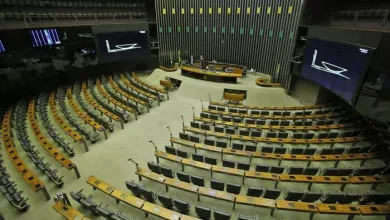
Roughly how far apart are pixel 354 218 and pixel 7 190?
9.04m

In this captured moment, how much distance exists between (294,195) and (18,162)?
8.27 metres

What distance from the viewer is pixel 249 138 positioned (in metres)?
7.20

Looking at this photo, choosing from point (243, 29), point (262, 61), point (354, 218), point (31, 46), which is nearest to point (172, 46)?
point (243, 29)

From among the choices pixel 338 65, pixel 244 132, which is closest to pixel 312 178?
pixel 244 132

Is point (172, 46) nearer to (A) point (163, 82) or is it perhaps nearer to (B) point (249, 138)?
(A) point (163, 82)

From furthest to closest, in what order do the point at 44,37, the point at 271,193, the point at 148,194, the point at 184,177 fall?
the point at 44,37 < the point at 184,177 < the point at 148,194 < the point at 271,193

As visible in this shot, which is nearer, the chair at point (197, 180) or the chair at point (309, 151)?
the chair at point (197, 180)

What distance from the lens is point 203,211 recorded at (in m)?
4.36

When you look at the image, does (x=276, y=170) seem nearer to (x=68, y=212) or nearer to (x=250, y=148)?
(x=250, y=148)

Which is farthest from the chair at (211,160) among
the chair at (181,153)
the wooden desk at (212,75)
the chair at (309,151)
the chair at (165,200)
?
the wooden desk at (212,75)

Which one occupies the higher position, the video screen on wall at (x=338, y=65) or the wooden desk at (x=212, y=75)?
the video screen on wall at (x=338, y=65)

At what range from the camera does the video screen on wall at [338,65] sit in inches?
250

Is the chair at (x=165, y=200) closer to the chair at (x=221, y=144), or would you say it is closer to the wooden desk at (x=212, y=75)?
the chair at (x=221, y=144)

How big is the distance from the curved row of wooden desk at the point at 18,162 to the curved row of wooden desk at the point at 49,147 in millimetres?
707
